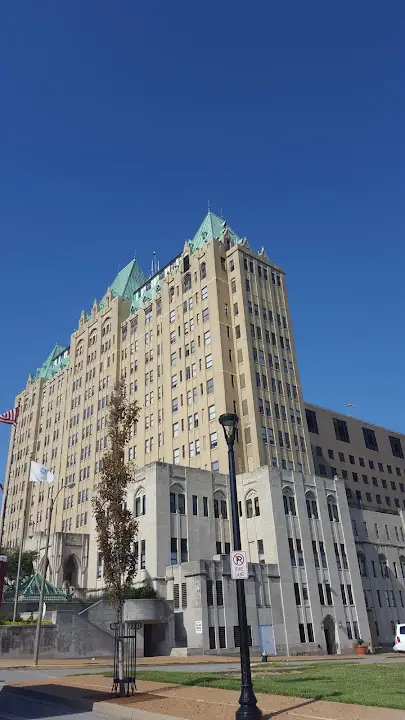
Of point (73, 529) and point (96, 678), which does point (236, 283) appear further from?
point (96, 678)

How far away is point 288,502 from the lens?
180 feet

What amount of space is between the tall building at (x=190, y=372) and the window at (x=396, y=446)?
1398 inches

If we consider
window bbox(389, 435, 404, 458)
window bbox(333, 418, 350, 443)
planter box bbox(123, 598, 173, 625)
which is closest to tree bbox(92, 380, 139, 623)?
planter box bbox(123, 598, 173, 625)

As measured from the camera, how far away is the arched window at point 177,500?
5266cm

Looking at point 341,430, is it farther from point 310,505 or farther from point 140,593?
point 140,593

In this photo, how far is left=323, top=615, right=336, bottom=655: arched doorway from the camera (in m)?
51.9

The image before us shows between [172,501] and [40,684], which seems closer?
[40,684]

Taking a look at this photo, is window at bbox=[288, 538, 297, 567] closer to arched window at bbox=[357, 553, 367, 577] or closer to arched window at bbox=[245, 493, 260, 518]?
arched window at bbox=[245, 493, 260, 518]

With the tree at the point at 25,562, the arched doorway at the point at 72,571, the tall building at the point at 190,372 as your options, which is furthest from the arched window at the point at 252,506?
the tree at the point at 25,562

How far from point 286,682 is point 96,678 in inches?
287

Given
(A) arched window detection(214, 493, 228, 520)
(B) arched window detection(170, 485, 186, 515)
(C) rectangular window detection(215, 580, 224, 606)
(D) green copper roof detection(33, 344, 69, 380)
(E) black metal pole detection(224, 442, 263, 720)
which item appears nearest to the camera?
(E) black metal pole detection(224, 442, 263, 720)

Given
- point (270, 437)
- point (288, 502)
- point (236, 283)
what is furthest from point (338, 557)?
point (236, 283)

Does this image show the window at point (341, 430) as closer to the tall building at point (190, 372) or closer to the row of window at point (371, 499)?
the row of window at point (371, 499)

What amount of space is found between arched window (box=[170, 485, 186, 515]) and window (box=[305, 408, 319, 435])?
117 ft
